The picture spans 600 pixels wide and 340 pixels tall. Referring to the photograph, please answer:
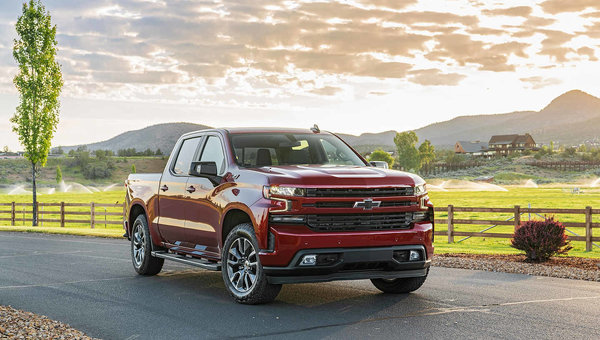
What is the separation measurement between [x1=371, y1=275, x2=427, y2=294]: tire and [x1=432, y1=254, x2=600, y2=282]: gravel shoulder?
3.78 m

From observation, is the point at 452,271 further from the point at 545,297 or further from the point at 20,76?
the point at 20,76

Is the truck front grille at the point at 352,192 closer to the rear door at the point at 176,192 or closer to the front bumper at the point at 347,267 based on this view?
the front bumper at the point at 347,267

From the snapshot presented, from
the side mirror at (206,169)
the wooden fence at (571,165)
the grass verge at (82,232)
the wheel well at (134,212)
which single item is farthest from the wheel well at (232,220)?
the wooden fence at (571,165)

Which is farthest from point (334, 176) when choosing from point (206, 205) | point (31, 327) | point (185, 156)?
point (31, 327)

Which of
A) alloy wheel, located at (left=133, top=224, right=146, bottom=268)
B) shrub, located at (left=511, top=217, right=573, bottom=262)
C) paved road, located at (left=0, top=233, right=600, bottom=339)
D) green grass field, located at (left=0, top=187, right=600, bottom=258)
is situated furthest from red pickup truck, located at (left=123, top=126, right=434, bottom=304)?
green grass field, located at (left=0, top=187, right=600, bottom=258)

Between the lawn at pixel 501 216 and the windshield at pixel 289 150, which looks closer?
the windshield at pixel 289 150

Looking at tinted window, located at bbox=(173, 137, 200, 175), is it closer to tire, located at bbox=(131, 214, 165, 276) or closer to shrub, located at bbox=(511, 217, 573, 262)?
tire, located at bbox=(131, 214, 165, 276)

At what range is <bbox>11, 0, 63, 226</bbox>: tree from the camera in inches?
1428

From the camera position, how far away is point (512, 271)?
12.7 metres

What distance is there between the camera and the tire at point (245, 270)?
27.5 feet

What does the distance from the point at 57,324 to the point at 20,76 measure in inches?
1251

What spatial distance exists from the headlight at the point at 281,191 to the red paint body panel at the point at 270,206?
0.05 metres

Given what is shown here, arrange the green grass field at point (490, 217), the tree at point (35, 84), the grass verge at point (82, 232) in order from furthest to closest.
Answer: the tree at point (35, 84) < the grass verge at point (82, 232) < the green grass field at point (490, 217)

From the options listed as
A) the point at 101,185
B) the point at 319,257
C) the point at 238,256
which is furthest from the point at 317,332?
the point at 101,185
